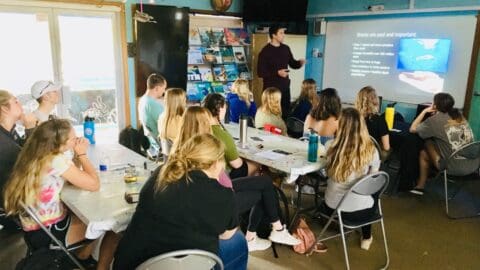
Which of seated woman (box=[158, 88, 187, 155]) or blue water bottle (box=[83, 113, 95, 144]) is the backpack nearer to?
seated woman (box=[158, 88, 187, 155])

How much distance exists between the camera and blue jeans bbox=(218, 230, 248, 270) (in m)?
2.05

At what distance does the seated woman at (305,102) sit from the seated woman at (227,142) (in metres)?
1.23

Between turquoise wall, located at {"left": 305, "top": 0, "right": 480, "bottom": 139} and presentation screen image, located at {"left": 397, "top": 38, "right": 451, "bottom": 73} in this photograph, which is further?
presentation screen image, located at {"left": 397, "top": 38, "right": 451, "bottom": 73}

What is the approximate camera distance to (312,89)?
4199mm

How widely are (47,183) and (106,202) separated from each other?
0.98 ft

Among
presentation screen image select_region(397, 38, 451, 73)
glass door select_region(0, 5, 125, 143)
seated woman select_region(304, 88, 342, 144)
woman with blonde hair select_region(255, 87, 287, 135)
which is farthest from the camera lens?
presentation screen image select_region(397, 38, 451, 73)

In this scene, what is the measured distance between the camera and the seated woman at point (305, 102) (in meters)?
4.07

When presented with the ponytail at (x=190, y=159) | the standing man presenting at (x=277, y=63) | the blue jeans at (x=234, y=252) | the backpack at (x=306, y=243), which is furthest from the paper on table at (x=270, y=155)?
the standing man presenting at (x=277, y=63)

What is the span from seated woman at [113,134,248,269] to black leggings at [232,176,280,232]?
737 millimetres

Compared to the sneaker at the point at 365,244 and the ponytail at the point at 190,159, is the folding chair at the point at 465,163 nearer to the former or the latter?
the sneaker at the point at 365,244

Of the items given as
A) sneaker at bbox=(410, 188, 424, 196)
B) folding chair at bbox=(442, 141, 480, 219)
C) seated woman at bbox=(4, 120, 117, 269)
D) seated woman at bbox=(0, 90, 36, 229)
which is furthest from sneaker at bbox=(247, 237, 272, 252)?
sneaker at bbox=(410, 188, 424, 196)

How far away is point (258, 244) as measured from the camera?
9.15 ft

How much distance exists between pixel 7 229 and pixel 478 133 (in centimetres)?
518

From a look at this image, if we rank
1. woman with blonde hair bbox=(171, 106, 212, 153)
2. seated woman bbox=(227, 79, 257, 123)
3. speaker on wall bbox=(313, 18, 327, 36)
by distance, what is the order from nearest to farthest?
woman with blonde hair bbox=(171, 106, 212, 153)
seated woman bbox=(227, 79, 257, 123)
speaker on wall bbox=(313, 18, 327, 36)
